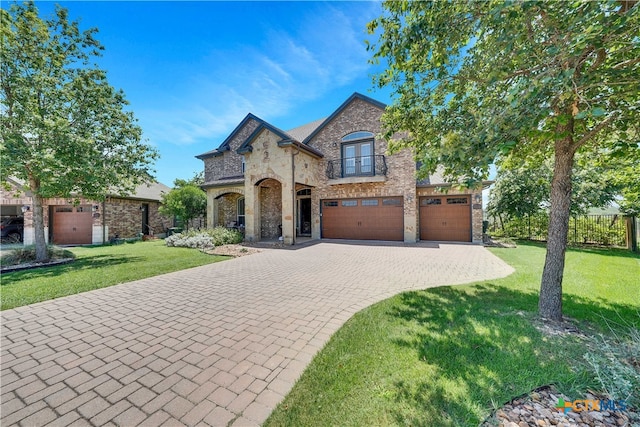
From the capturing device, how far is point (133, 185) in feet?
36.8

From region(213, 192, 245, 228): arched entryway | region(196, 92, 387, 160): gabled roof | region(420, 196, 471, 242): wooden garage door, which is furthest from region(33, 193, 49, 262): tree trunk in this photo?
region(420, 196, 471, 242): wooden garage door

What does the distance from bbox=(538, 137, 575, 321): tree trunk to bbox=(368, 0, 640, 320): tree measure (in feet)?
0.05

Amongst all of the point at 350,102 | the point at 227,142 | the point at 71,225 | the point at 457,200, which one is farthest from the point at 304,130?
the point at 71,225

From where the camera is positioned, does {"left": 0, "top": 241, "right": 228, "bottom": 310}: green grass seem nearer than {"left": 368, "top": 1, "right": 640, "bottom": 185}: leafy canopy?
No

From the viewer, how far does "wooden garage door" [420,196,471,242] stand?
13180mm

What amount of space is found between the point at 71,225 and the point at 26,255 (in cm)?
837

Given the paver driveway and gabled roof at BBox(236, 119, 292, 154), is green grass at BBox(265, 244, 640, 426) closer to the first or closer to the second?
the paver driveway

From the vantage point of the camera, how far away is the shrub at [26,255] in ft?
29.4

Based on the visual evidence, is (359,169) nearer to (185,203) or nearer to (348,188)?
(348,188)

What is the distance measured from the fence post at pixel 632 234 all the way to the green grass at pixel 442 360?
9332mm

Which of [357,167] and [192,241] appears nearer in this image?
[192,241]

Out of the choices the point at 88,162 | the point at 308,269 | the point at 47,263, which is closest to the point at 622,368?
the point at 308,269

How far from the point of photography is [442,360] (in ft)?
9.78

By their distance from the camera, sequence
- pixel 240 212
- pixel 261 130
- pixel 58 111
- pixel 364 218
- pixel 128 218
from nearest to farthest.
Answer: pixel 58 111 → pixel 261 130 → pixel 364 218 → pixel 128 218 → pixel 240 212
